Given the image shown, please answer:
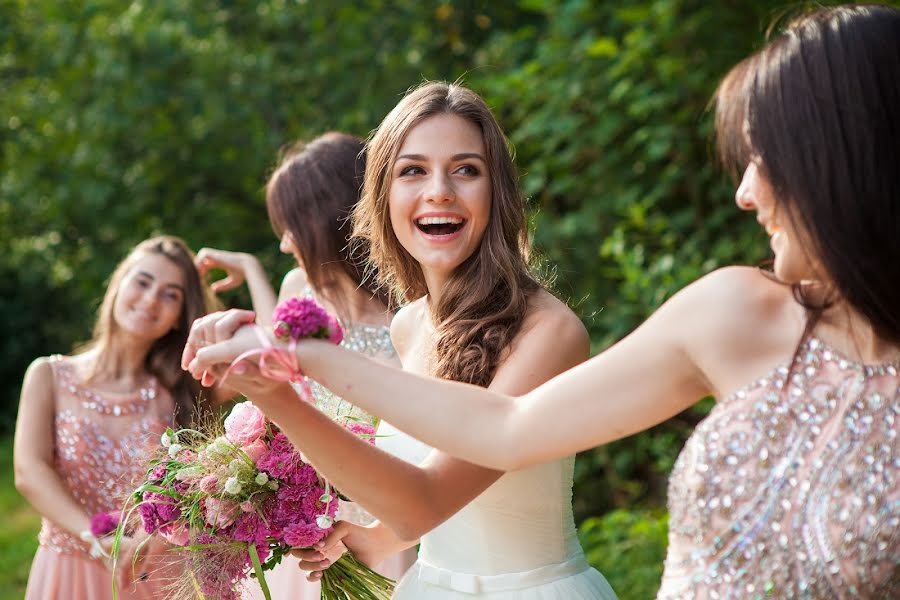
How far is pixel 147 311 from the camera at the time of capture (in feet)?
14.5

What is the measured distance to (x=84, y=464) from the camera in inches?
166

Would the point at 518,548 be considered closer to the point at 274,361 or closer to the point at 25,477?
the point at 274,361

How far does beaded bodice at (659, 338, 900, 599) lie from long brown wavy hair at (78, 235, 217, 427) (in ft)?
10.3

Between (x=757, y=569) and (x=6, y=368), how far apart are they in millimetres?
13008

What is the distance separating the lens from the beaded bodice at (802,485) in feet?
5.20

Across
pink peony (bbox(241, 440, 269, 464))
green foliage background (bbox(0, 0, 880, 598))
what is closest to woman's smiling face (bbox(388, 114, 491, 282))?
pink peony (bbox(241, 440, 269, 464))

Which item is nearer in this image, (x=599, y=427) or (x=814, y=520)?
(x=814, y=520)

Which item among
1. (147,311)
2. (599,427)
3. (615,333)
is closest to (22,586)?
(147,311)

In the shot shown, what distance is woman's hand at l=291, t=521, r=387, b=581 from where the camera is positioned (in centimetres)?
254

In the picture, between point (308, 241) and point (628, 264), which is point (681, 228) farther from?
point (308, 241)

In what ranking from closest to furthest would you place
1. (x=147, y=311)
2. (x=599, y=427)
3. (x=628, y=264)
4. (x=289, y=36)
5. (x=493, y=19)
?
(x=599, y=427) → (x=147, y=311) → (x=628, y=264) → (x=493, y=19) → (x=289, y=36)

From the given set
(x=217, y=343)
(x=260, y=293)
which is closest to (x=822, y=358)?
(x=217, y=343)

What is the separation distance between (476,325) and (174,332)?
2492mm

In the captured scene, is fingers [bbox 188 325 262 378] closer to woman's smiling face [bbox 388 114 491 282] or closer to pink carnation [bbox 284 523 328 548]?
pink carnation [bbox 284 523 328 548]
